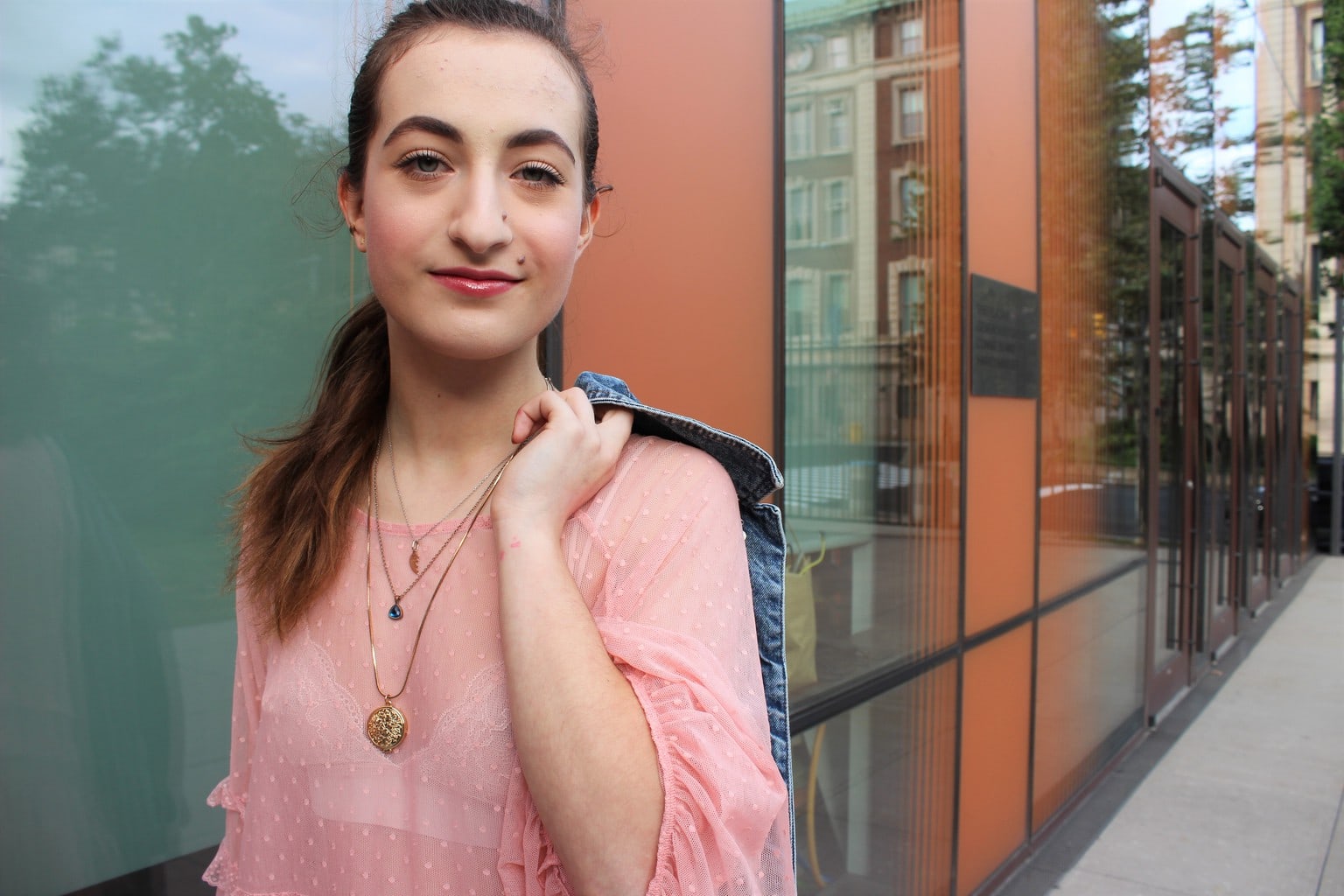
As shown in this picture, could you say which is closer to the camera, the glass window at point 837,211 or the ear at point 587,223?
the ear at point 587,223

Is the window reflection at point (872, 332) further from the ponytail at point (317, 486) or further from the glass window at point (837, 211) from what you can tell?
the ponytail at point (317, 486)

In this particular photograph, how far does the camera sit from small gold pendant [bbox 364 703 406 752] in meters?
1.25

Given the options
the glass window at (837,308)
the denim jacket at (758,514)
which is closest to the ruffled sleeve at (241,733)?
the denim jacket at (758,514)

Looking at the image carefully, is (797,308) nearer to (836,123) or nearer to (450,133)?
(836,123)

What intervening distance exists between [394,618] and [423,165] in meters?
0.55

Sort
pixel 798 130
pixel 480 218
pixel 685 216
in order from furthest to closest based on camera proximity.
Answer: pixel 798 130
pixel 685 216
pixel 480 218

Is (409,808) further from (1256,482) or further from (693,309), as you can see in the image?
(1256,482)

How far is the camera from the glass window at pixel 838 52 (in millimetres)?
3184

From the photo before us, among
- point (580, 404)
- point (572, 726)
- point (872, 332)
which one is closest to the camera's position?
point (572, 726)

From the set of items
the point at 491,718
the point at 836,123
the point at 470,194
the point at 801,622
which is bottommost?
the point at 801,622

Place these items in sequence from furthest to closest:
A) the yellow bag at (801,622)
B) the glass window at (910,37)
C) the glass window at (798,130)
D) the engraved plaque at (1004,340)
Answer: the engraved plaque at (1004,340)
the glass window at (910,37)
the yellow bag at (801,622)
the glass window at (798,130)

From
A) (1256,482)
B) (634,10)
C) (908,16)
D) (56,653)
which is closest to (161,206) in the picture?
(56,653)

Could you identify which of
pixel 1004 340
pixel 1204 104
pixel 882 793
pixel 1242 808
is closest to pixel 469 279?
pixel 882 793

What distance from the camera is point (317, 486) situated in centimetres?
143
